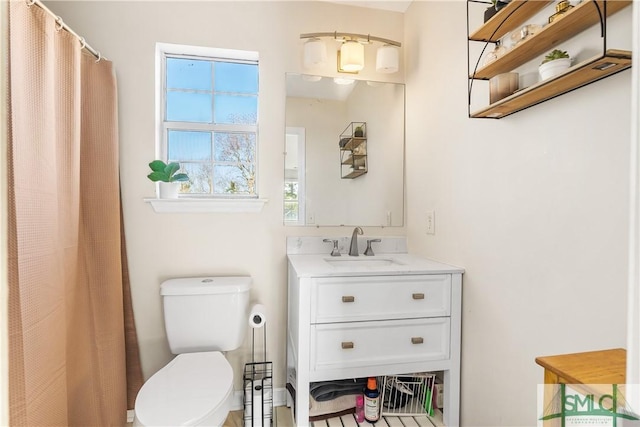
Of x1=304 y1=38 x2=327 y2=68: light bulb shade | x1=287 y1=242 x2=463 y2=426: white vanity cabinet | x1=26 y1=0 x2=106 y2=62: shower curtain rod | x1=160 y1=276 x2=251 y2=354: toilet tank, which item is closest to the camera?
x1=26 y1=0 x2=106 y2=62: shower curtain rod

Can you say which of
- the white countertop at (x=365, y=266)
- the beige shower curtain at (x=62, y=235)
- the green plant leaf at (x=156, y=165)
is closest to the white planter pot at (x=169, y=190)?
the green plant leaf at (x=156, y=165)

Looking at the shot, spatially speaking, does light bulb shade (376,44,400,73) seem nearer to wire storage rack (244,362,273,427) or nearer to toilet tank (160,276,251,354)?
toilet tank (160,276,251,354)

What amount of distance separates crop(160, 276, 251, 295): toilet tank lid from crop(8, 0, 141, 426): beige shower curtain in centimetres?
27

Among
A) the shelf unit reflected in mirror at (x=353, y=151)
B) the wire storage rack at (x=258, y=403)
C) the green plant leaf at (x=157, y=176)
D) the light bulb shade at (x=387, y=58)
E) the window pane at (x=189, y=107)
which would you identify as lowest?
the wire storage rack at (x=258, y=403)

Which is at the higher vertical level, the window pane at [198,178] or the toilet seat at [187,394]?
the window pane at [198,178]

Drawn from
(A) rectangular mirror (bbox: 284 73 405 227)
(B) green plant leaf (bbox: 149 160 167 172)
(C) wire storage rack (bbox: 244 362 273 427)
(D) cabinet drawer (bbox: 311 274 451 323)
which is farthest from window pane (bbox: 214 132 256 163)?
(C) wire storage rack (bbox: 244 362 273 427)

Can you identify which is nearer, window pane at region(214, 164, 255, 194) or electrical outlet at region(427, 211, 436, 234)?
electrical outlet at region(427, 211, 436, 234)

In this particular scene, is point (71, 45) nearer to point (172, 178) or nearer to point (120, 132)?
point (120, 132)

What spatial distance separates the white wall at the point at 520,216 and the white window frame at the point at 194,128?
1.02 m

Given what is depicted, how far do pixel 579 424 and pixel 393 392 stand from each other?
3.84 ft

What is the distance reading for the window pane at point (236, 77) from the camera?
2037mm

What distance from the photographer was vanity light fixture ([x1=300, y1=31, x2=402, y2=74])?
1.87 metres

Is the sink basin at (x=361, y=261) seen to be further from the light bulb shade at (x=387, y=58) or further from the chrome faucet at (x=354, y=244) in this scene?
the light bulb shade at (x=387, y=58)

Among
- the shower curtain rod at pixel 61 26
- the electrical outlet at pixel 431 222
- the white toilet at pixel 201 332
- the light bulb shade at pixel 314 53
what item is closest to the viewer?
the shower curtain rod at pixel 61 26
